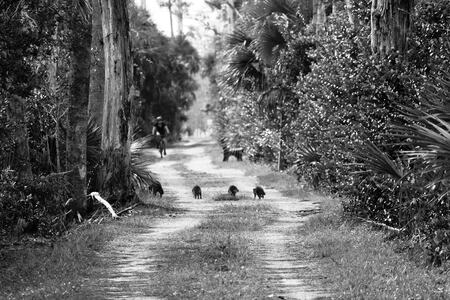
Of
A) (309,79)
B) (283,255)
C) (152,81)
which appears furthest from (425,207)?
(152,81)

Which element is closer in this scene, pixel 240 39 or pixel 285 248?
pixel 285 248

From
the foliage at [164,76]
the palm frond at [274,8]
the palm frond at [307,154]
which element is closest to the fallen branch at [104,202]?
the palm frond at [307,154]

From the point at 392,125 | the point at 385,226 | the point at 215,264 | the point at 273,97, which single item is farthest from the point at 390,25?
the point at 273,97

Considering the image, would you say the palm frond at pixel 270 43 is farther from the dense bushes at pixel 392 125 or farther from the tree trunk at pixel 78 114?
the tree trunk at pixel 78 114

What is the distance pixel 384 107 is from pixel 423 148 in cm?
284

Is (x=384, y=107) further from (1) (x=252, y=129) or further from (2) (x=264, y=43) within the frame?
(1) (x=252, y=129)

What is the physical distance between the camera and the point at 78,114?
15961 mm

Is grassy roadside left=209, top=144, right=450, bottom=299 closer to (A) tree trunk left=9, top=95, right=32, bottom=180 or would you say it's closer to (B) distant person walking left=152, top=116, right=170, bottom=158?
(A) tree trunk left=9, top=95, right=32, bottom=180

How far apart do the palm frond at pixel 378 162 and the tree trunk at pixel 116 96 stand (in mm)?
6686

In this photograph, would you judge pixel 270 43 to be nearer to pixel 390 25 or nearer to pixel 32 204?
pixel 390 25

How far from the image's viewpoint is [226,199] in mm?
20172

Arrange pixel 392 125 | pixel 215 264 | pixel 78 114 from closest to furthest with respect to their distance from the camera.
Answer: pixel 215 264 → pixel 392 125 → pixel 78 114

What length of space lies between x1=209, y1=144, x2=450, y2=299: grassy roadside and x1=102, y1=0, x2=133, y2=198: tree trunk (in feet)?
15.4

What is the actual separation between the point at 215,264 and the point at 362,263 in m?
1.93
